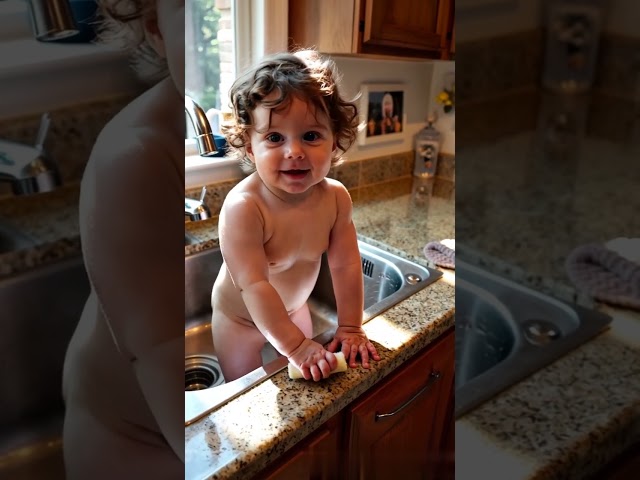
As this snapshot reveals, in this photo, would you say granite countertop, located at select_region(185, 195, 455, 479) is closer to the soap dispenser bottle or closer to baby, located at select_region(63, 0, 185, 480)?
baby, located at select_region(63, 0, 185, 480)

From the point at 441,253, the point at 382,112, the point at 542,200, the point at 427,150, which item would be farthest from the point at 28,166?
the point at 427,150

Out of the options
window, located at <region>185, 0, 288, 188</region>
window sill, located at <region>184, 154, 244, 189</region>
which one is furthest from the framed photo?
window sill, located at <region>184, 154, 244, 189</region>

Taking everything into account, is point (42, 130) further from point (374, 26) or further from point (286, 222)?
point (374, 26)

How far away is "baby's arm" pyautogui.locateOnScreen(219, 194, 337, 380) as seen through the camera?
0.69m

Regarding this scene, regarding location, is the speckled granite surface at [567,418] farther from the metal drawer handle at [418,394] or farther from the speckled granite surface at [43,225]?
the metal drawer handle at [418,394]

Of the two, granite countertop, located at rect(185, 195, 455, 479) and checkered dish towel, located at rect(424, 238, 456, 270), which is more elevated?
checkered dish towel, located at rect(424, 238, 456, 270)

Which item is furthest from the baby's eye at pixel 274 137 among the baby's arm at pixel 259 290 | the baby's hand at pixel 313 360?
the baby's hand at pixel 313 360

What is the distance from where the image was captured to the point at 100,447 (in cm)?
20

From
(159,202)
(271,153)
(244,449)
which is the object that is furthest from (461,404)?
(271,153)

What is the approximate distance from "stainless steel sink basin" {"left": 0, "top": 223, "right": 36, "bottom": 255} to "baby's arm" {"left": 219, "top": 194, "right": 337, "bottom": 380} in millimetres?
547

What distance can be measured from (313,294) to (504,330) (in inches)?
42.2

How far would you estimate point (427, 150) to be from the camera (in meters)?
1.84

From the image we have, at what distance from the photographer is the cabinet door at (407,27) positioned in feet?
3.97

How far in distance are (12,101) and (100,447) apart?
0.49 ft
